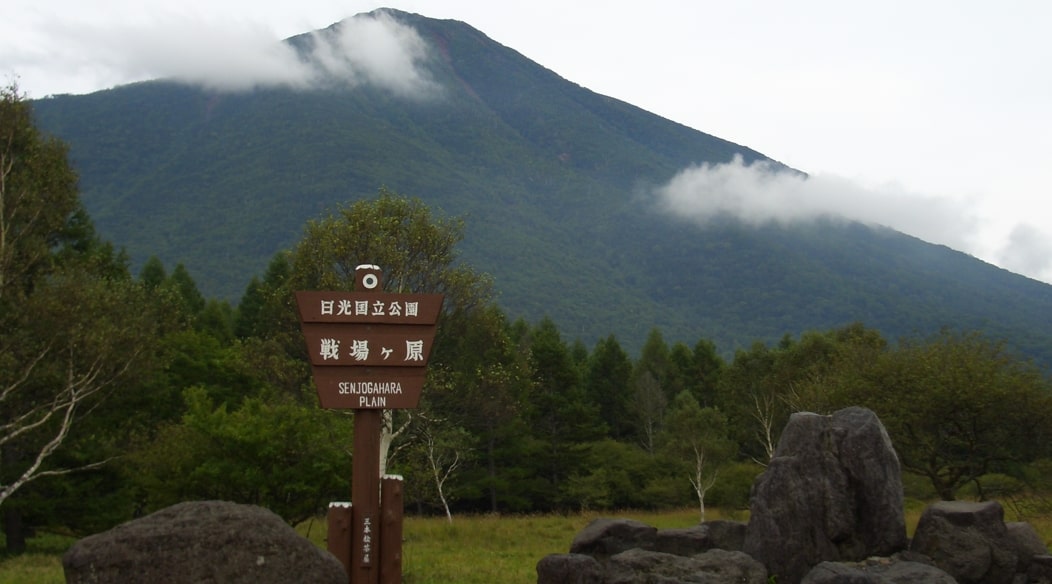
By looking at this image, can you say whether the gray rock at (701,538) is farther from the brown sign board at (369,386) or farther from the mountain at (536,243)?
the mountain at (536,243)

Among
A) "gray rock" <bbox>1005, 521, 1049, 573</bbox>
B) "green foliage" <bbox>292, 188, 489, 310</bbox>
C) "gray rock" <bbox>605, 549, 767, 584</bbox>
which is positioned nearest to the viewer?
"gray rock" <bbox>605, 549, 767, 584</bbox>

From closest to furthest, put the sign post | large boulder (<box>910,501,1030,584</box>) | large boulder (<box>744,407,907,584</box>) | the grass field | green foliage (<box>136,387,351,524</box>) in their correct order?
the sign post → large boulder (<box>910,501,1030,584</box>) → large boulder (<box>744,407,907,584</box>) → the grass field → green foliage (<box>136,387,351,524</box>)

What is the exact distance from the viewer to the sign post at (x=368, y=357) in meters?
12.4

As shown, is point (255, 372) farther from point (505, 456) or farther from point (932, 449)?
point (505, 456)

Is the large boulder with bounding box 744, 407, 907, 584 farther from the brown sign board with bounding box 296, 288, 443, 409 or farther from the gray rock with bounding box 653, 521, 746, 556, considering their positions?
the brown sign board with bounding box 296, 288, 443, 409

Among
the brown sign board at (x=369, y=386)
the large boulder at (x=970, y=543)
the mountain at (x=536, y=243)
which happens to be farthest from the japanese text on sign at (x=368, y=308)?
the mountain at (x=536, y=243)

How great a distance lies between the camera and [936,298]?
165375mm

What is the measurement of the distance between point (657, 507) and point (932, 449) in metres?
23.4

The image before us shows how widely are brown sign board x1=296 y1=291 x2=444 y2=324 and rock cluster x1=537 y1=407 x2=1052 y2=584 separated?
5.33m

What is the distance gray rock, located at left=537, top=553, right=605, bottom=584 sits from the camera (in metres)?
15.0

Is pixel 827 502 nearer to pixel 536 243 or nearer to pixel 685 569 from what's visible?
pixel 685 569

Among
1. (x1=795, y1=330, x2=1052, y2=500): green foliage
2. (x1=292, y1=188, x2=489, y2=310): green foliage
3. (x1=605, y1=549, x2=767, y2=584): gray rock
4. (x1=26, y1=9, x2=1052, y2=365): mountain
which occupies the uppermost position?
(x1=26, y1=9, x2=1052, y2=365): mountain

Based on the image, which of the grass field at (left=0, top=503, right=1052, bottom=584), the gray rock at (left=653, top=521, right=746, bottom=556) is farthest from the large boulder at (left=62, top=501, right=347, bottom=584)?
the gray rock at (left=653, top=521, right=746, bottom=556)

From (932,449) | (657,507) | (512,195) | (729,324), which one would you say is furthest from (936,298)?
(932,449)
